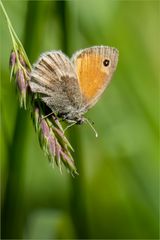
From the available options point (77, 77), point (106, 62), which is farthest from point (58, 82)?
point (106, 62)

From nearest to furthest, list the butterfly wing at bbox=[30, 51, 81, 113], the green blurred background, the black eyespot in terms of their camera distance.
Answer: the butterfly wing at bbox=[30, 51, 81, 113], the black eyespot, the green blurred background

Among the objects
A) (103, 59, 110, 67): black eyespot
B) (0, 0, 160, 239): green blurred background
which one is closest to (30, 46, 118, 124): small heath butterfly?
(103, 59, 110, 67): black eyespot

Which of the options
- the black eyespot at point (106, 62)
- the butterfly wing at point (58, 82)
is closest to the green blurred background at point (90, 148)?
the butterfly wing at point (58, 82)

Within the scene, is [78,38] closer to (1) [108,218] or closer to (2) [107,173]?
(2) [107,173]

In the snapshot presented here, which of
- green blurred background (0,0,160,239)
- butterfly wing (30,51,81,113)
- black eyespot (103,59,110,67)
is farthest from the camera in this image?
green blurred background (0,0,160,239)

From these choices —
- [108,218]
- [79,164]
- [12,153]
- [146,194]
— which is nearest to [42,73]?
[12,153]

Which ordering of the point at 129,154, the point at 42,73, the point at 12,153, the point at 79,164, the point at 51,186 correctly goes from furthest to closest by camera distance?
the point at 51,186
the point at 129,154
the point at 79,164
the point at 12,153
the point at 42,73

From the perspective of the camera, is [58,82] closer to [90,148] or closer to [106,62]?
[106,62]

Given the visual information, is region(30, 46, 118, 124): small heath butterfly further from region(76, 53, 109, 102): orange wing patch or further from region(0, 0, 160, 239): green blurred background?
region(0, 0, 160, 239): green blurred background
